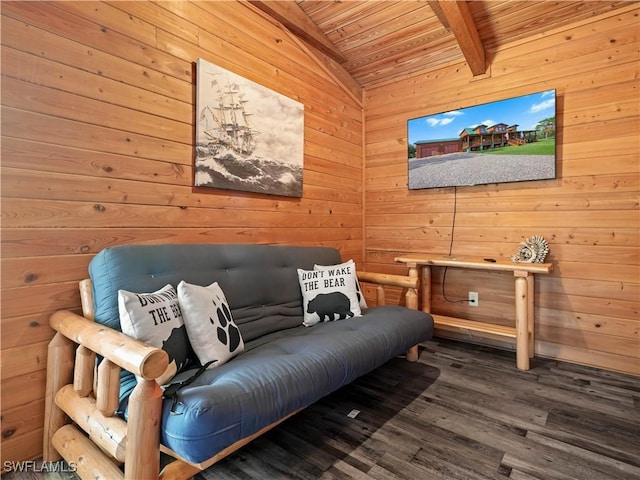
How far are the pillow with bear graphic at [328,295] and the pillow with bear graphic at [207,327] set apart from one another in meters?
0.66

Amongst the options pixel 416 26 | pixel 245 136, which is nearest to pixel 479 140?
pixel 416 26

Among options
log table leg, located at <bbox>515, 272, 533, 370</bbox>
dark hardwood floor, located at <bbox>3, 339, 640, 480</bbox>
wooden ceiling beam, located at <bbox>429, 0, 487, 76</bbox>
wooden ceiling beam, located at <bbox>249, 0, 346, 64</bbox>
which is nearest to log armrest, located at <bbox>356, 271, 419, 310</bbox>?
dark hardwood floor, located at <bbox>3, 339, 640, 480</bbox>

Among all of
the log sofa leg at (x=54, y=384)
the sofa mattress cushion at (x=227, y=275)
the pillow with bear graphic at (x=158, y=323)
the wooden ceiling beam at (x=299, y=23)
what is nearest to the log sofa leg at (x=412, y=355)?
the sofa mattress cushion at (x=227, y=275)

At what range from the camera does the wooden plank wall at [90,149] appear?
1407mm

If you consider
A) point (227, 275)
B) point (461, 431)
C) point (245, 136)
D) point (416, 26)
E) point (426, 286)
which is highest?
point (416, 26)

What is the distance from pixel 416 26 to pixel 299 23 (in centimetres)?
94

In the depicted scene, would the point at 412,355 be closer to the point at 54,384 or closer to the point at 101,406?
the point at 101,406

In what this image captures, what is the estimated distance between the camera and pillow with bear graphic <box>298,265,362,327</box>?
2145 mm

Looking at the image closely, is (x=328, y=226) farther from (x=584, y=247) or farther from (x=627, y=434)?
(x=627, y=434)

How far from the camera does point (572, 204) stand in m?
2.47

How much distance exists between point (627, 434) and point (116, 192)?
2758 millimetres

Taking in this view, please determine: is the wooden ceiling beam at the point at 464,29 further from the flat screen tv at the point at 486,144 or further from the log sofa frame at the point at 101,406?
the log sofa frame at the point at 101,406

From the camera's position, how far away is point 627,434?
1619mm

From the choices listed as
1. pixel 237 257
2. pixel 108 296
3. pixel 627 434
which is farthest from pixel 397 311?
pixel 108 296
